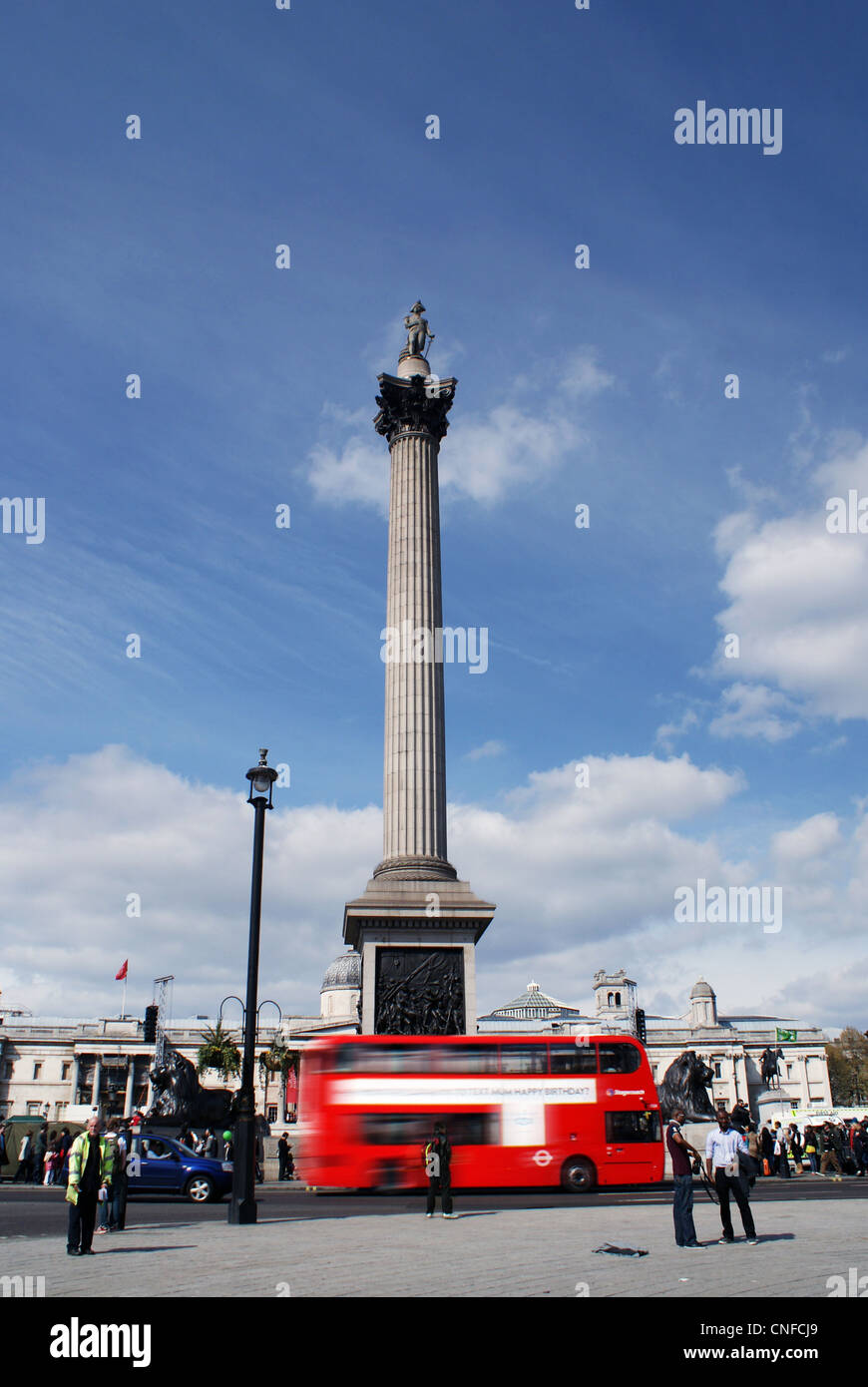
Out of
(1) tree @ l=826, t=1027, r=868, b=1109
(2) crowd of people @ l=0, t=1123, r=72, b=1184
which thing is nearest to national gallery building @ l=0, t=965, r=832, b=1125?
(1) tree @ l=826, t=1027, r=868, b=1109

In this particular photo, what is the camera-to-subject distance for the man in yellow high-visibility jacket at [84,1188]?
13.4 metres

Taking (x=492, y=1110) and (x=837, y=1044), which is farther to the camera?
(x=837, y=1044)

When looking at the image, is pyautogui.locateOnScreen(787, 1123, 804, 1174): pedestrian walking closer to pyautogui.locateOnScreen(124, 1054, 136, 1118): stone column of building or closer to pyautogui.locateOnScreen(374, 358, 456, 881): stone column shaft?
pyautogui.locateOnScreen(374, 358, 456, 881): stone column shaft

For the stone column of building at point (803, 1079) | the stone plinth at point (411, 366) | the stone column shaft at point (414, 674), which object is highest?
the stone plinth at point (411, 366)

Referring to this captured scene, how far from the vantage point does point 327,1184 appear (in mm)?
25438

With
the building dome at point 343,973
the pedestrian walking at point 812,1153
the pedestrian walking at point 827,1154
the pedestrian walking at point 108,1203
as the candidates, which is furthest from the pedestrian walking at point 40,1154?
the building dome at point 343,973

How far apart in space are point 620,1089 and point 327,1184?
24.8ft

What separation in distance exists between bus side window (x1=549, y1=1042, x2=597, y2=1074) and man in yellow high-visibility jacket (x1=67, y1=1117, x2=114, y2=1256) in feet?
49.7

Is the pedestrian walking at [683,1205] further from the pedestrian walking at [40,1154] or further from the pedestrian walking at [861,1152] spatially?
the pedestrian walking at [40,1154]

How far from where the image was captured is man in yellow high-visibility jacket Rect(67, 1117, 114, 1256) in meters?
13.4

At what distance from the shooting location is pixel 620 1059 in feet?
89.4

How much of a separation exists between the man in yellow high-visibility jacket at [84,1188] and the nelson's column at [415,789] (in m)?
17.3

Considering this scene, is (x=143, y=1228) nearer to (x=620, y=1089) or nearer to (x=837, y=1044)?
(x=620, y=1089)
